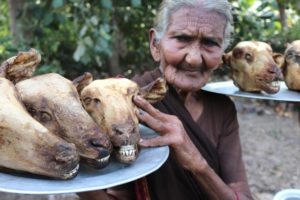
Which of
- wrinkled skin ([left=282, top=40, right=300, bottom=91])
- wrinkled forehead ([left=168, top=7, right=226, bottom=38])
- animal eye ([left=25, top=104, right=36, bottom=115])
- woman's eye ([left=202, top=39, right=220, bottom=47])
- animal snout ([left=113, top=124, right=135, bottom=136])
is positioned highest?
wrinkled forehead ([left=168, top=7, right=226, bottom=38])

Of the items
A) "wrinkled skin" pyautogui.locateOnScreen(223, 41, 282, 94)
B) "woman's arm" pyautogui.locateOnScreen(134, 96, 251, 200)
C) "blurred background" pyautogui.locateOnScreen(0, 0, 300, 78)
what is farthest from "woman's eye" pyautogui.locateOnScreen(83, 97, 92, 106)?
"blurred background" pyautogui.locateOnScreen(0, 0, 300, 78)

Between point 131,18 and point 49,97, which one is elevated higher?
point 49,97

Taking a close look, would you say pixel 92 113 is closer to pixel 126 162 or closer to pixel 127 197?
pixel 126 162

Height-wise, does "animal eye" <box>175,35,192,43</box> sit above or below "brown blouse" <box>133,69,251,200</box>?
above

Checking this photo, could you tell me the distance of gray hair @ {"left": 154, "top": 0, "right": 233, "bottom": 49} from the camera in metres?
1.35

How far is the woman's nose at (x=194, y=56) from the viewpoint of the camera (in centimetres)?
132

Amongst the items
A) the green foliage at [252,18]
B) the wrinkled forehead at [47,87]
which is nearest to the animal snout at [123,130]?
the wrinkled forehead at [47,87]

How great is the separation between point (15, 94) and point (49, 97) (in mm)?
67

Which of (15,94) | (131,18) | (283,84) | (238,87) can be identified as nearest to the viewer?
(15,94)

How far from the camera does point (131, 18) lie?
429 cm

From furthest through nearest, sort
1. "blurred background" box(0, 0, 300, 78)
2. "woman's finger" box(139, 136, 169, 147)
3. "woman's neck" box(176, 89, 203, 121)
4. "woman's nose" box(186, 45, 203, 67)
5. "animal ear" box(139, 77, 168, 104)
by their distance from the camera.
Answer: "blurred background" box(0, 0, 300, 78), "woman's neck" box(176, 89, 203, 121), "woman's nose" box(186, 45, 203, 67), "animal ear" box(139, 77, 168, 104), "woman's finger" box(139, 136, 169, 147)

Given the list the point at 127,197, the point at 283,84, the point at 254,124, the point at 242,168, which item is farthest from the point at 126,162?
the point at 254,124

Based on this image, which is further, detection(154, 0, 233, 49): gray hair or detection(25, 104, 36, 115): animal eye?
detection(154, 0, 233, 49): gray hair

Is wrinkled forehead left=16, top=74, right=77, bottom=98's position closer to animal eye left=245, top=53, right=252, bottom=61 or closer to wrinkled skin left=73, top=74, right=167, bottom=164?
wrinkled skin left=73, top=74, right=167, bottom=164
